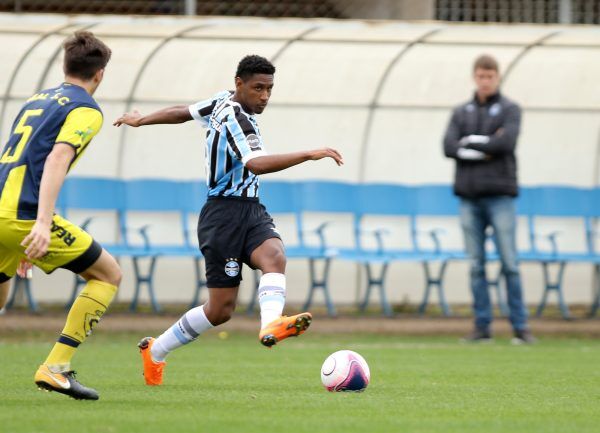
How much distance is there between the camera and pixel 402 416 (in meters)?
7.43

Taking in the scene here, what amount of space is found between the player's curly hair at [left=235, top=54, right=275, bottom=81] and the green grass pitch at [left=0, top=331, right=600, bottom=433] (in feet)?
6.43

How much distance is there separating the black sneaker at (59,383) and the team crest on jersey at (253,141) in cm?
175

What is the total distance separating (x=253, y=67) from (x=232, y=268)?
1248 mm

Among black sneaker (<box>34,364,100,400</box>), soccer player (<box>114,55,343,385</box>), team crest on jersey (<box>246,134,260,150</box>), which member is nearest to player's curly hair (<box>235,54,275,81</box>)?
soccer player (<box>114,55,343,385</box>)

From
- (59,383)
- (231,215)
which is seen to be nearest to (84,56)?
(231,215)

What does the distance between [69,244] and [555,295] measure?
10.9 metres

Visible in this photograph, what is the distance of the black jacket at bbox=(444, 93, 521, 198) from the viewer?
45.1 ft

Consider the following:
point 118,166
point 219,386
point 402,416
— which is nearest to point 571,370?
point 219,386

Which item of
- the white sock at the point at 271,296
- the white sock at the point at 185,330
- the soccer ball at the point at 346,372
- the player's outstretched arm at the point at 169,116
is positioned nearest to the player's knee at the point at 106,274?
the white sock at the point at 271,296

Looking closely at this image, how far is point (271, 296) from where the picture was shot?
8625mm

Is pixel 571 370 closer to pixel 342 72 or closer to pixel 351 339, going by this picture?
pixel 351 339

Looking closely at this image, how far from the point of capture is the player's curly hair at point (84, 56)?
778 centimetres

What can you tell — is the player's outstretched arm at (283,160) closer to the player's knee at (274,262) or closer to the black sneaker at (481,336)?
the player's knee at (274,262)

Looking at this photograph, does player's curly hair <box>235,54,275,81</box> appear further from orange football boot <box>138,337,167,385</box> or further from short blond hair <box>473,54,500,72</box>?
short blond hair <box>473,54,500,72</box>
